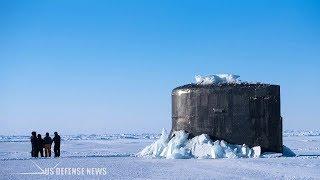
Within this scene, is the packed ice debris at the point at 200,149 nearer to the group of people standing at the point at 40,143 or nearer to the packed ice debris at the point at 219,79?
the packed ice debris at the point at 219,79

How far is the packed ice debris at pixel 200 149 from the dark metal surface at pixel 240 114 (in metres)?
0.30

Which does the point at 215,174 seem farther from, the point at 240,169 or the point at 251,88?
the point at 251,88

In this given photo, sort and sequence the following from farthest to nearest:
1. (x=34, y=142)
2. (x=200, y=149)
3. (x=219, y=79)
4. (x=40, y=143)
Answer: (x=40, y=143) → (x=34, y=142) → (x=219, y=79) → (x=200, y=149)

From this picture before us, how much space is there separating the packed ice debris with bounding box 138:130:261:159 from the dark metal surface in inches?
11.7

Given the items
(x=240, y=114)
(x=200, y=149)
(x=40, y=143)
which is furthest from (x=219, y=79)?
(x=40, y=143)

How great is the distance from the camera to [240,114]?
14461 mm

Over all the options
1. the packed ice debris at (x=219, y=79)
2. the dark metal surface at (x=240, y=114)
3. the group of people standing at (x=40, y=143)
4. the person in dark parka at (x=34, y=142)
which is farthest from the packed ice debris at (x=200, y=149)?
the person in dark parka at (x=34, y=142)

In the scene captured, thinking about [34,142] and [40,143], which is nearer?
[34,142]

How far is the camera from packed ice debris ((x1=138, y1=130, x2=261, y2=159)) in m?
14.0

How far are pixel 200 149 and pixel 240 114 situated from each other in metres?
1.56

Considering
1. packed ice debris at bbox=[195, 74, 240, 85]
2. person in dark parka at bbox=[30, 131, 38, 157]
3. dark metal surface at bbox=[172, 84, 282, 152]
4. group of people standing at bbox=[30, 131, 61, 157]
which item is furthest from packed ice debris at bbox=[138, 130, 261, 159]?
person in dark parka at bbox=[30, 131, 38, 157]

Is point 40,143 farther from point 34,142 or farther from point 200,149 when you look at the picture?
point 200,149

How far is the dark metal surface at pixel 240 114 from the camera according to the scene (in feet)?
47.4

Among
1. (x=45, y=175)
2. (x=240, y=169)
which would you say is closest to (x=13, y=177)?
Answer: (x=45, y=175)
